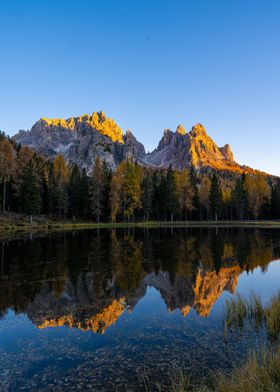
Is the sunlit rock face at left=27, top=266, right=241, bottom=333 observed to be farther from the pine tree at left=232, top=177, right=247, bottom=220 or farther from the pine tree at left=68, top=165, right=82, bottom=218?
the pine tree at left=232, top=177, right=247, bottom=220

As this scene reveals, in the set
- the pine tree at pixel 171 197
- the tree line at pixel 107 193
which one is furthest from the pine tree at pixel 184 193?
the pine tree at pixel 171 197

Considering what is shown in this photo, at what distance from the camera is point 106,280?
2088 centimetres

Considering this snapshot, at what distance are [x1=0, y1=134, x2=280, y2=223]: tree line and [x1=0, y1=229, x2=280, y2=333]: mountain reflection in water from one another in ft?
158

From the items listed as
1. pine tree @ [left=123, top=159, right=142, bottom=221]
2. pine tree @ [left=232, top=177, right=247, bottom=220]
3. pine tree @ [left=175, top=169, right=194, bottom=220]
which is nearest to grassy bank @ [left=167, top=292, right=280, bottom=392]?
pine tree @ [left=123, top=159, right=142, bottom=221]

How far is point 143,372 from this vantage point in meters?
9.08

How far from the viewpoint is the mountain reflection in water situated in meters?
15.0

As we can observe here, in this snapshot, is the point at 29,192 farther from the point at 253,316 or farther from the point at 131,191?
the point at 253,316

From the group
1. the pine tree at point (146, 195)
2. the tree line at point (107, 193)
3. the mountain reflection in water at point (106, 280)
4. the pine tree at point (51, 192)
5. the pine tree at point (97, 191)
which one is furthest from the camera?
the pine tree at point (146, 195)

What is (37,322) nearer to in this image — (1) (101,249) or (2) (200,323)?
(2) (200,323)

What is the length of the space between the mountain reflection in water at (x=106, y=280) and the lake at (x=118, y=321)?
0.06 m

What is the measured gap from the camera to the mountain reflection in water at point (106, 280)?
14992 millimetres

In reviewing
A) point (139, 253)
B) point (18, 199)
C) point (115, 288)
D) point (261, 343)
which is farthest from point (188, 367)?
point (18, 199)

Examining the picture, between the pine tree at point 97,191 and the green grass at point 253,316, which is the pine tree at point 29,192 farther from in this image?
the green grass at point 253,316

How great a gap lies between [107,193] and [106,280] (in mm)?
74064
